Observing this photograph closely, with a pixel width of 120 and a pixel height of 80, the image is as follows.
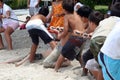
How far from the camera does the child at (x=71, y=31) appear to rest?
6344 mm

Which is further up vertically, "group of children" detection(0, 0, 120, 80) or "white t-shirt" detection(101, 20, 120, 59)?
"white t-shirt" detection(101, 20, 120, 59)

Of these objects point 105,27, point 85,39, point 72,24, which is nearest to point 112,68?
point 105,27

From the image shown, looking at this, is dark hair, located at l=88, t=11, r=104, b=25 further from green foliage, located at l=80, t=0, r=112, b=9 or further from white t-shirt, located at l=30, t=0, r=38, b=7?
green foliage, located at l=80, t=0, r=112, b=9

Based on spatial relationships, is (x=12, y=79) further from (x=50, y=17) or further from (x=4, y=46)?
(x=4, y=46)

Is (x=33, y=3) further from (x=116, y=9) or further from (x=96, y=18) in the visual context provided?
(x=116, y=9)

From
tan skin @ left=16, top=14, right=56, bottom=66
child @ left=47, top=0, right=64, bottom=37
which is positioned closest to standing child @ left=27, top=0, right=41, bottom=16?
child @ left=47, top=0, right=64, bottom=37

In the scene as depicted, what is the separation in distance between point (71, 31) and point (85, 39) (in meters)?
0.36

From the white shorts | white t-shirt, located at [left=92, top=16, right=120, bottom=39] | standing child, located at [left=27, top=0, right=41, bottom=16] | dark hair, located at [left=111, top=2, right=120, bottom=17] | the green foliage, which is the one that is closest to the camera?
dark hair, located at [left=111, top=2, right=120, bottom=17]

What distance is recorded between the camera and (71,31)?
6.57 m

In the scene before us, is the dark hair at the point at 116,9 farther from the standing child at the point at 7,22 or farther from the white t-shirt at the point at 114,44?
the standing child at the point at 7,22

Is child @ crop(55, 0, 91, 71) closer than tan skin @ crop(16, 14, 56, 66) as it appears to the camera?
Yes

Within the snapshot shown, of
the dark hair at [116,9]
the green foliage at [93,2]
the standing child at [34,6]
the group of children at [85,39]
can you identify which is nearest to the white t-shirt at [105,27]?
the group of children at [85,39]

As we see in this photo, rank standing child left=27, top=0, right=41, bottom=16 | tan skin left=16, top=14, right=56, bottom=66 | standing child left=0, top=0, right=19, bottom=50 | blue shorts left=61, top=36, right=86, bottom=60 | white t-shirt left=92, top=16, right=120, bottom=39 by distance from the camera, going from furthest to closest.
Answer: standing child left=27, top=0, right=41, bottom=16 → standing child left=0, top=0, right=19, bottom=50 → tan skin left=16, top=14, right=56, bottom=66 → blue shorts left=61, top=36, right=86, bottom=60 → white t-shirt left=92, top=16, right=120, bottom=39

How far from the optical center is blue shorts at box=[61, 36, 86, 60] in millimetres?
6328
